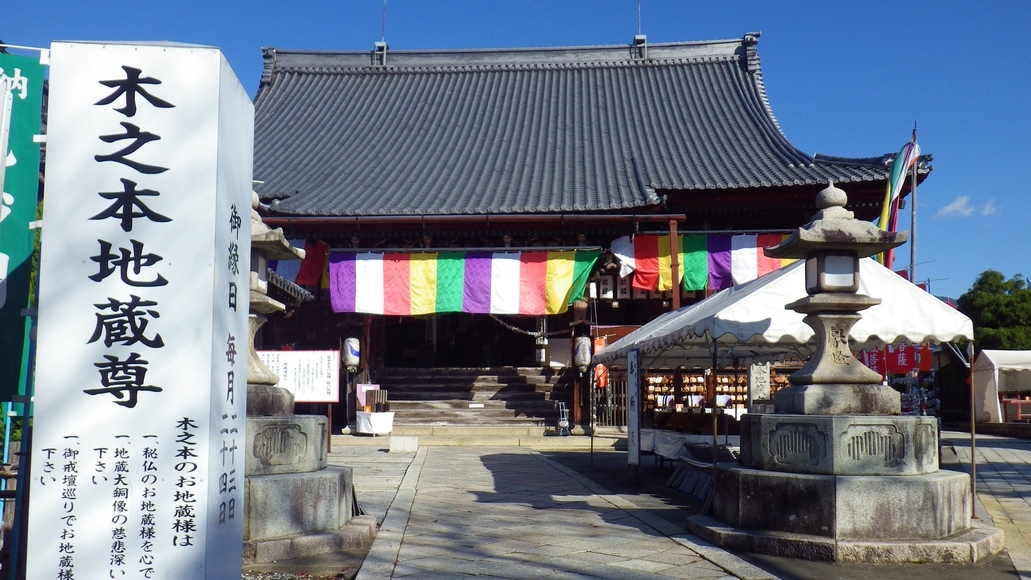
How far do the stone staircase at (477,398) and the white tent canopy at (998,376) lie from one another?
10827 millimetres

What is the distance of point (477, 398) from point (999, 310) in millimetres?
17196

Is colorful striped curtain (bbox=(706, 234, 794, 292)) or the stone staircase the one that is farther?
colorful striped curtain (bbox=(706, 234, 794, 292))

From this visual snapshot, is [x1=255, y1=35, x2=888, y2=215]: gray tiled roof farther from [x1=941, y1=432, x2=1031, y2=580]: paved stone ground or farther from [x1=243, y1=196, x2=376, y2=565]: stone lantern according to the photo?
[x1=243, y1=196, x2=376, y2=565]: stone lantern

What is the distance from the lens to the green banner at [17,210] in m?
4.49

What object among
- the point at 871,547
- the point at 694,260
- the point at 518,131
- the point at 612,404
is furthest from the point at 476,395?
the point at 871,547

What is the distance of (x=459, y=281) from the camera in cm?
1602

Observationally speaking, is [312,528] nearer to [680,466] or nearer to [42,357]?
[42,357]

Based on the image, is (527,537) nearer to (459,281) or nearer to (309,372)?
(309,372)

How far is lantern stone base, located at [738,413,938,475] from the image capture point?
18.6 ft

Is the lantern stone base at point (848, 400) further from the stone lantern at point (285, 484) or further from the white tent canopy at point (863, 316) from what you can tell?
the stone lantern at point (285, 484)

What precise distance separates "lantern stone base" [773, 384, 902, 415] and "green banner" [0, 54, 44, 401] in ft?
16.8

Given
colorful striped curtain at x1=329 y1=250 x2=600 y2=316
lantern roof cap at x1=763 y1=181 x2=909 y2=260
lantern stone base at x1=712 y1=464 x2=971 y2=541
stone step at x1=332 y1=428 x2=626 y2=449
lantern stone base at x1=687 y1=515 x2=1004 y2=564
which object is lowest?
stone step at x1=332 y1=428 x2=626 y2=449

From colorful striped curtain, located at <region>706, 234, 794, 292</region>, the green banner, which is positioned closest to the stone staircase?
colorful striped curtain, located at <region>706, 234, 794, 292</region>

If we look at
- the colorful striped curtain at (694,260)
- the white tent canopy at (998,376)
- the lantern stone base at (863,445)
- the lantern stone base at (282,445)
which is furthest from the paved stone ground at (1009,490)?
the white tent canopy at (998,376)
